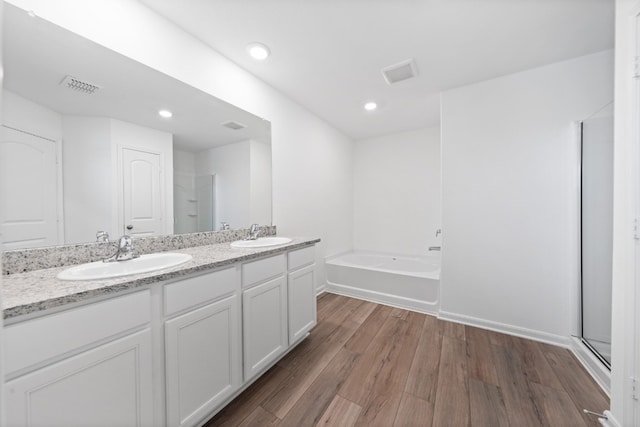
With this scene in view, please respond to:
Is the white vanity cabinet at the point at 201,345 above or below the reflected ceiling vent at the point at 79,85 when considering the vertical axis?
below

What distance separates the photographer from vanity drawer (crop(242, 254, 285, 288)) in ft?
4.83

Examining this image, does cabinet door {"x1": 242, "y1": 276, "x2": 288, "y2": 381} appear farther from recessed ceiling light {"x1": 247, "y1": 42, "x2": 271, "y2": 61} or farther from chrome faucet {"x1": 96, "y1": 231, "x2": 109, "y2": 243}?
recessed ceiling light {"x1": 247, "y1": 42, "x2": 271, "y2": 61}

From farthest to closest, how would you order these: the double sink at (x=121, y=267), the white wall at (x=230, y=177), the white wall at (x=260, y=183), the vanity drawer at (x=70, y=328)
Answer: the white wall at (x=260, y=183) → the white wall at (x=230, y=177) → the double sink at (x=121, y=267) → the vanity drawer at (x=70, y=328)

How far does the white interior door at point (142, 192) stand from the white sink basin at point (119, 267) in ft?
0.66

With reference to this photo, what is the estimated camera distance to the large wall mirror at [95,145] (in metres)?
1.09

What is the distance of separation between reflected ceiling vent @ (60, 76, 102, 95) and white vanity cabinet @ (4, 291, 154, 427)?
1.15m

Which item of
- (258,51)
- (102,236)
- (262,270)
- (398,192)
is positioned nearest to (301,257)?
(262,270)

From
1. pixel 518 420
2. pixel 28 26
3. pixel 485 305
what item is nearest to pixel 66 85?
pixel 28 26

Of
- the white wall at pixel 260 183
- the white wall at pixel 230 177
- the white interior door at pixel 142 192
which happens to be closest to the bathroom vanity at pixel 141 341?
the white interior door at pixel 142 192

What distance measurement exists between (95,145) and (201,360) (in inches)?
51.3

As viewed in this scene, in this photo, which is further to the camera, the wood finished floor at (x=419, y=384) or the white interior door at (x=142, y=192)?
the white interior door at (x=142, y=192)

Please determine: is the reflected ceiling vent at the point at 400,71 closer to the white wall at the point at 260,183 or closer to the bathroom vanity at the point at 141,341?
the white wall at the point at 260,183

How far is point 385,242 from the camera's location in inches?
152

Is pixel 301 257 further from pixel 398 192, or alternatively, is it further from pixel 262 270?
pixel 398 192
